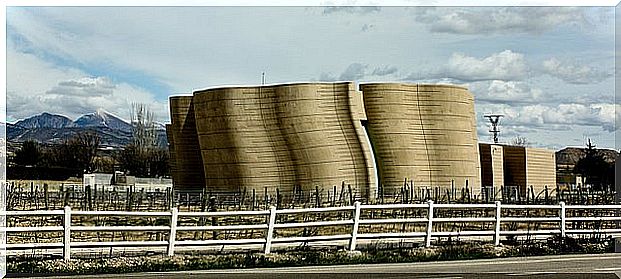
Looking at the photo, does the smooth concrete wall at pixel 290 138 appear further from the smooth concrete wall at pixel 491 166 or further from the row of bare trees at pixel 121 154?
the row of bare trees at pixel 121 154

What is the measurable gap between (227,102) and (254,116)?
228cm

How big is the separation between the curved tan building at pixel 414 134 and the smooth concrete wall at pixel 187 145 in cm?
1606

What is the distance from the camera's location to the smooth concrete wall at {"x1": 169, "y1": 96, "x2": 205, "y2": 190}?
2889 inches

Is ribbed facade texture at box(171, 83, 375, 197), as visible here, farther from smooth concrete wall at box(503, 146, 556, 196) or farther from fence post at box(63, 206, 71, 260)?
fence post at box(63, 206, 71, 260)

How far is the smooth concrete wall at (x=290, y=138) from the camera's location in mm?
60906

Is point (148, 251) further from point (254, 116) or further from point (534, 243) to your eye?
point (254, 116)

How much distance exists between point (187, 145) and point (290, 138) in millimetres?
15216

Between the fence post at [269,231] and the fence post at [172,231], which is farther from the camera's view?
the fence post at [269,231]

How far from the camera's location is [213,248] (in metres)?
19.9

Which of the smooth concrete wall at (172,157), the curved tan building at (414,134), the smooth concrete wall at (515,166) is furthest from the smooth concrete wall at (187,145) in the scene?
the smooth concrete wall at (515,166)

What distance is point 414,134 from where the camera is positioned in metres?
64.9

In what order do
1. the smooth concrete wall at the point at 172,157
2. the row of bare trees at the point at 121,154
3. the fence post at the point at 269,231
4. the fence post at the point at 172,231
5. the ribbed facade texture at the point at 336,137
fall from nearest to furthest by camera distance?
1. the fence post at the point at 172,231
2. the fence post at the point at 269,231
3. the ribbed facade texture at the point at 336,137
4. the smooth concrete wall at the point at 172,157
5. the row of bare trees at the point at 121,154

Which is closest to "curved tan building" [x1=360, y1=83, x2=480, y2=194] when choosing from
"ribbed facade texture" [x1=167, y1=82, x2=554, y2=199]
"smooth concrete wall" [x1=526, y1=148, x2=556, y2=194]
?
"ribbed facade texture" [x1=167, y1=82, x2=554, y2=199]

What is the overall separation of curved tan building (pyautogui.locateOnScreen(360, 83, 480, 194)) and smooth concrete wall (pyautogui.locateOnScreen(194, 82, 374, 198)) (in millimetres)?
2143
